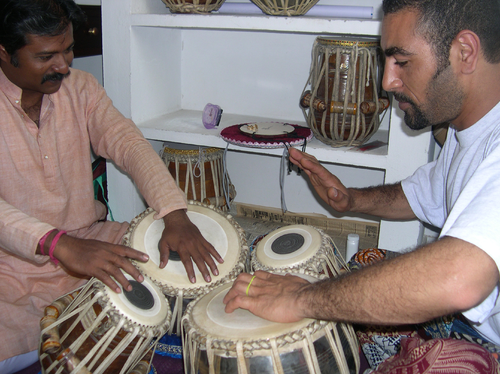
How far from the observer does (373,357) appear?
1631 mm

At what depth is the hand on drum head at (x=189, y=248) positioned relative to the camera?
154 centimetres

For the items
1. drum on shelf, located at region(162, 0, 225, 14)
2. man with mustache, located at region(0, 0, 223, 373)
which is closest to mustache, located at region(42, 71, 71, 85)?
man with mustache, located at region(0, 0, 223, 373)

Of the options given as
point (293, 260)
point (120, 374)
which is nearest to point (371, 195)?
point (293, 260)

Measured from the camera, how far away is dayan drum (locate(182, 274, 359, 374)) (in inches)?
46.4

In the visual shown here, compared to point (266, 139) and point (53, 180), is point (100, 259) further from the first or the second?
point (266, 139)

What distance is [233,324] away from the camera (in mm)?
1256

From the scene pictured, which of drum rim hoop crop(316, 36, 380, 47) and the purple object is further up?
drum rim hoop crop(316, 36, 380, 47)

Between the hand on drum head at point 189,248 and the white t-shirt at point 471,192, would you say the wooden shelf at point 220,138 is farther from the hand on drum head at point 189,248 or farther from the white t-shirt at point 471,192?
the hand on drum head at point 189,248

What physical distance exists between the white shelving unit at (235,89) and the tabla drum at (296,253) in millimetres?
A: 606

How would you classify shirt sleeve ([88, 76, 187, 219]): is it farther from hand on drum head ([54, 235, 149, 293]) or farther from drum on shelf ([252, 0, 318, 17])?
drum on shelf ([252, 0, 318, 17])

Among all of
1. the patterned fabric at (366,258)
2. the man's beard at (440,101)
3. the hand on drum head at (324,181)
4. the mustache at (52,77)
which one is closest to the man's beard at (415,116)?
the man's beard at (440,101)

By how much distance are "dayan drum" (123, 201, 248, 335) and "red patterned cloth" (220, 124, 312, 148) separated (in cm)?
52

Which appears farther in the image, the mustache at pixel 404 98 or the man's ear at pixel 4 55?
the man's ear at pixel 4 55

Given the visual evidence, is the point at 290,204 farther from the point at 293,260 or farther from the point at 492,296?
the point at 492,296
